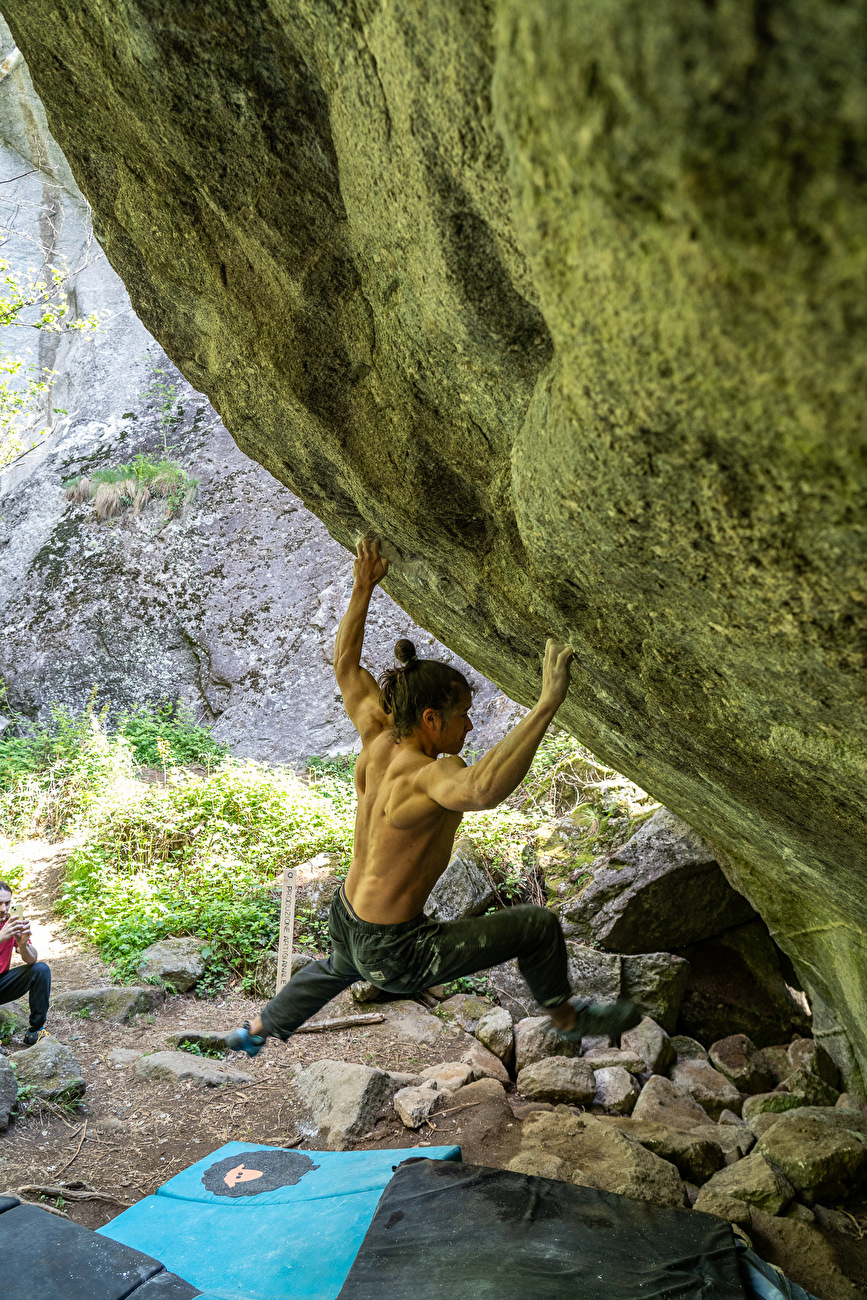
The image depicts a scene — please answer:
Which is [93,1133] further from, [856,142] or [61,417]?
[61,417]

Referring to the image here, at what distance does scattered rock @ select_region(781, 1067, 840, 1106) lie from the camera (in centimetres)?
490

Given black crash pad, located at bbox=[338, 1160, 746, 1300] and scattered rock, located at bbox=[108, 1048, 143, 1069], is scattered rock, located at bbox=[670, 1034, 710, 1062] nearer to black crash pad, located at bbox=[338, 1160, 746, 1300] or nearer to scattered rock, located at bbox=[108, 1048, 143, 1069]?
black crash pad, located at bbox=[338, 1160, 746, 1300]

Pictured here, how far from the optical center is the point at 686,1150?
13.3 feet

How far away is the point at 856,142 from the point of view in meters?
0.84

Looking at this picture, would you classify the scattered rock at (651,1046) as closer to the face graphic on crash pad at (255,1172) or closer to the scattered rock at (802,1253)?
the scattered rock at (802,1253)

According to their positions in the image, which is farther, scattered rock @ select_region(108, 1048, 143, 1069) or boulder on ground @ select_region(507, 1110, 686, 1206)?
scattered rock @ select_region(108, 1048, 143, 1069)

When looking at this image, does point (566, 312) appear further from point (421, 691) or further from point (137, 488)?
point (137, 488)

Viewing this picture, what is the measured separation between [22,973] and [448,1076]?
9.08ft

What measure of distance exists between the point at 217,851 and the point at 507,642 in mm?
5529

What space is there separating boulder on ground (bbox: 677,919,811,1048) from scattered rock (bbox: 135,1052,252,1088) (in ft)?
10.7

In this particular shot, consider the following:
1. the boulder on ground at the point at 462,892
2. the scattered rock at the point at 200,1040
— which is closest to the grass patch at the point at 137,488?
the boulder on ground at the point at 462,892

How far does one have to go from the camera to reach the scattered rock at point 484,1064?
16.7ft

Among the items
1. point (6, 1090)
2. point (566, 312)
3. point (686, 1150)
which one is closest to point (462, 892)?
point (686, 1150)

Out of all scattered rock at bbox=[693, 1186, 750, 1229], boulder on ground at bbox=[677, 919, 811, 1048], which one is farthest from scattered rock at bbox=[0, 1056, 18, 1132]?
boulder on ground at bbox=[677, 919, 811, 1048]
